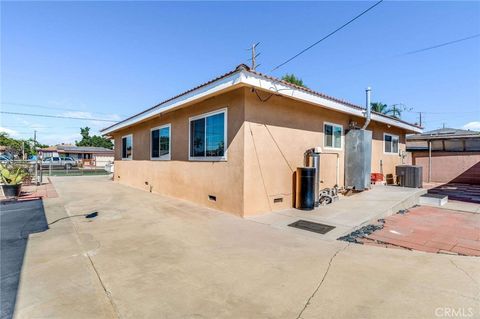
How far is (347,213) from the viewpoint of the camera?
6156 mm

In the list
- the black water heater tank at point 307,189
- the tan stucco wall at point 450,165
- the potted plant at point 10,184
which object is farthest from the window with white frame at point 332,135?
the potted plant at point 10,184

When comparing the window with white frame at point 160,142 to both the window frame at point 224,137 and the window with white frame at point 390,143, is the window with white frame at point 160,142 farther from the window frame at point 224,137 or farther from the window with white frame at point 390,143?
the window with white frame at point 390,143

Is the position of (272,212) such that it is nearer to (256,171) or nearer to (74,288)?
(256,171)

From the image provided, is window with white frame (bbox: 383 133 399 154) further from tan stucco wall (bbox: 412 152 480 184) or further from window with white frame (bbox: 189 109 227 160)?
window with white frame (bbox: 189 109 227 160)

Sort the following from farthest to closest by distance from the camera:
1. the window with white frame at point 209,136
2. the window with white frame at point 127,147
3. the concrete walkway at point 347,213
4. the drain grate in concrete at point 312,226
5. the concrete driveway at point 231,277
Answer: the window with white frame at point 127,147 → the window with white frame at point 209,136 → the concrete walkway at point 347,213 → the drain grate in concrete at point 312,226 → the concrete driveway at point 231,277

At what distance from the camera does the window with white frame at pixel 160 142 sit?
975 centimetres

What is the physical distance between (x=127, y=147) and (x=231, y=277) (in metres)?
13.2

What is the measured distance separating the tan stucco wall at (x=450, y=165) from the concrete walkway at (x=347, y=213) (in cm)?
1046

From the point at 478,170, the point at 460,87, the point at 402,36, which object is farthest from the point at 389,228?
the point at 478,170

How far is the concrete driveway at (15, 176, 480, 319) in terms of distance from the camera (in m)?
2.37

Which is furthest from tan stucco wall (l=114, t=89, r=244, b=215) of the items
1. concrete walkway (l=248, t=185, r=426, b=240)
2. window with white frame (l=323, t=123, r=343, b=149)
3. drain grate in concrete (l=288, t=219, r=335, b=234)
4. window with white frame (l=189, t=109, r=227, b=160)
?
window with white frame (l=323, t=123, r=343, b=149)

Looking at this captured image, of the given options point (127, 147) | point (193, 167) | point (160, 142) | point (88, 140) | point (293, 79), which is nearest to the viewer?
point (193, 167)

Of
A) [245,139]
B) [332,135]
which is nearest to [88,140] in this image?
[332,135]

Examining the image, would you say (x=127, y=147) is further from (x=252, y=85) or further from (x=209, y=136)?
(x=252, y=85)
